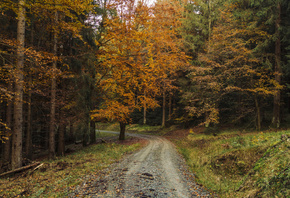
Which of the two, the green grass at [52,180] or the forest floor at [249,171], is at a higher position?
the forest floor at [249,171]

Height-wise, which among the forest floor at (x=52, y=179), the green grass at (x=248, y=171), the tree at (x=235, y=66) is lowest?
the forest floor at (x=52, y=179)

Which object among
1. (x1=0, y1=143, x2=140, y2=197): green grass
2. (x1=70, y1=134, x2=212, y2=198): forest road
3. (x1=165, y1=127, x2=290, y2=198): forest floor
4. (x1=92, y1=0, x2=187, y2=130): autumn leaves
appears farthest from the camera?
(x1=92, y1=0, x2=187, y2=130): autumn leaves

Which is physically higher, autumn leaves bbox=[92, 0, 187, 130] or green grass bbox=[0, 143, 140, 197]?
autumn leaves bbox=[92, 0, 187, 130]

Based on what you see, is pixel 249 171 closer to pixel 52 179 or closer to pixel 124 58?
pixel 52 179

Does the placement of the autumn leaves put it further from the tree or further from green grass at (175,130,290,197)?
green grass at (175,130,290,197)

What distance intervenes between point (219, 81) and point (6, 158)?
17383mm

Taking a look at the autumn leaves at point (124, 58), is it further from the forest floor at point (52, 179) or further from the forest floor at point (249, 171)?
the forest floor at point (249, 171)

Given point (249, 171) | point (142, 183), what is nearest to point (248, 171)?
point (249, 171)

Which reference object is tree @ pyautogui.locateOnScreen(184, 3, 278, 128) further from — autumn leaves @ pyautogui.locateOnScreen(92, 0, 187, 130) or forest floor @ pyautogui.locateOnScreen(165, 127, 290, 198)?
forest floor @ pyautogui.locateOnScreen(165, 127, 290, 198)

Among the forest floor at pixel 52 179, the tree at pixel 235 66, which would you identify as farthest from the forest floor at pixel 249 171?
the tree at pixel 235 66

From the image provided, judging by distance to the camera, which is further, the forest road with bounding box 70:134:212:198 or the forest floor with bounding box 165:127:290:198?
the forest road with bounding box 70:134:212:198

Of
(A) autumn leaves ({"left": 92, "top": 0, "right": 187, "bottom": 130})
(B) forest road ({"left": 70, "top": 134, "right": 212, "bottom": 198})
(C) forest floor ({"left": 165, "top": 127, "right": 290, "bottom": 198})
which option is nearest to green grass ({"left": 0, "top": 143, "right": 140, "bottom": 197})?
(B) forest road ({"left": 70, "top": 134, "right": 212, "bottom": 198})

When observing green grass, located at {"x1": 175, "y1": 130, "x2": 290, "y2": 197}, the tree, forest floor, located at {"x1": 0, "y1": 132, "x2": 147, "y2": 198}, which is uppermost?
the tree

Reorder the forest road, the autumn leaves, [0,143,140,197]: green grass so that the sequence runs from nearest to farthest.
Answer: the forest road
[0,143,140,197]: green grass
the autumn leaves
